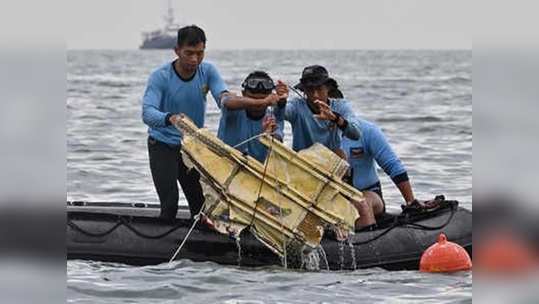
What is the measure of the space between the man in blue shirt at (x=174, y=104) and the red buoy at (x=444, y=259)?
2.05 meters

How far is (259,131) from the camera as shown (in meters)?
8.80

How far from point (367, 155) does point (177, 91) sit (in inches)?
71.8

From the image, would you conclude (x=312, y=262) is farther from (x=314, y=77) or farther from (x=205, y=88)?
(x=205, y=88)

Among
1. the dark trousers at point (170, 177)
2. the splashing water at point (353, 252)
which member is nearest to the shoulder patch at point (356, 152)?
the splashing water at point (353, 252)

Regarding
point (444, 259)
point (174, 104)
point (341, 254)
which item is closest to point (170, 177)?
point (174, 104)

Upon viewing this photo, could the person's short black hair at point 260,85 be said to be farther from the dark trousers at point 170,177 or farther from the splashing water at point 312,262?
→ the splashing water at point 312,262

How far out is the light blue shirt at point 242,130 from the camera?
8.80m

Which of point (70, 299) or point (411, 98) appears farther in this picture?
point (411, 98)

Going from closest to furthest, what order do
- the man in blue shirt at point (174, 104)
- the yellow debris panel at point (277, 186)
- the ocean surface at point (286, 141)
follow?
the ocean surface at point (286, 141) < the yellow debris panel at point (277, 186) < the man in blue shirt at point (174, 104)

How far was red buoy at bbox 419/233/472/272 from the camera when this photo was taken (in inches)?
338
